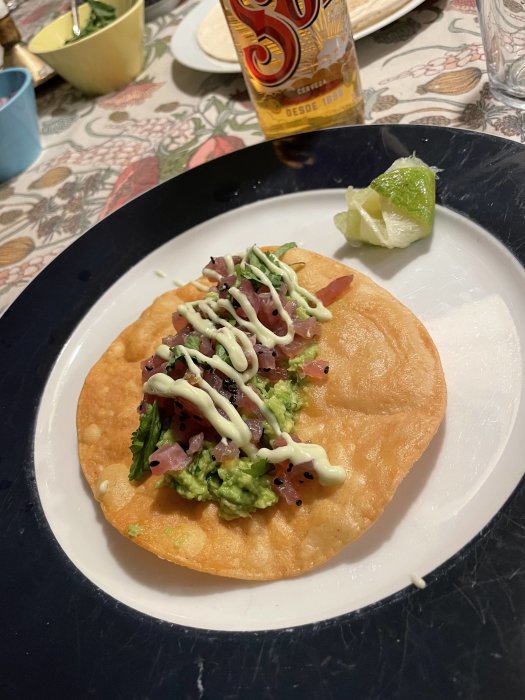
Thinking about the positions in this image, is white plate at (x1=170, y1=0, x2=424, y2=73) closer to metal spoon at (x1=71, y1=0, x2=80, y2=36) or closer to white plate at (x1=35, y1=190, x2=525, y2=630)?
metal spoon at (x1=71, y1=0, x2=80, y2=36)

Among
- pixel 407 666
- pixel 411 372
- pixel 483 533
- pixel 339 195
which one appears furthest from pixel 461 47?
pixel 407 666

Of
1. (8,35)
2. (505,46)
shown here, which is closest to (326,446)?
(505,46)

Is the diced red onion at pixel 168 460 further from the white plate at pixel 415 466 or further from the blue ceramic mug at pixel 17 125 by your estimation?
the blue ceramic mug at pixel 17 125

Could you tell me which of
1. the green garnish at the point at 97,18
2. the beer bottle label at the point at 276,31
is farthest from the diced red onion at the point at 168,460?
the green garnish at the point at 97,18

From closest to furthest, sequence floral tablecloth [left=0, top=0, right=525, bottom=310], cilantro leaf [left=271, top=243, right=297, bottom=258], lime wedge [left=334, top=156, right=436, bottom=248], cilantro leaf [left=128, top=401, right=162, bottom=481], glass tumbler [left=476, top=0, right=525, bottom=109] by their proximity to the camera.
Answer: cilantro leaf [left=128, top=401, right=162, bottom=481] → lime wedge [left=334, top=156, right=436, bottom=248] → cilantro leaf [left=271, top=243, right=297, bottom=258] → glass tumbler [left=476, top=0, right=525, bottom=109] → floral tablecloth [left=0, top=0, right=525, bottom=310]

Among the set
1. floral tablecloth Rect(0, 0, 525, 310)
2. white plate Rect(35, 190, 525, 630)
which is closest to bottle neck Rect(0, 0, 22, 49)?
floral tablecloth Rect(0, 0, 525, 310)

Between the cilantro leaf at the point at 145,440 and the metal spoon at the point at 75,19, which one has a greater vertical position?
the metal spoon at the point at 75,19

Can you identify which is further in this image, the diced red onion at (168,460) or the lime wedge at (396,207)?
the lime wedge at (396,207)

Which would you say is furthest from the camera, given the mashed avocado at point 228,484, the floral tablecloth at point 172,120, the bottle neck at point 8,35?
the bottle neck at point 8,35

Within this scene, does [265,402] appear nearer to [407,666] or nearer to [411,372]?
[411,372]
